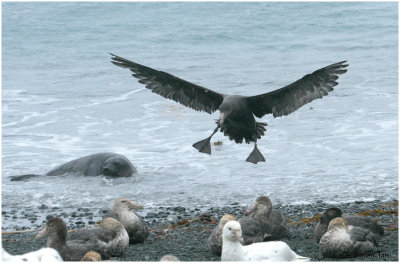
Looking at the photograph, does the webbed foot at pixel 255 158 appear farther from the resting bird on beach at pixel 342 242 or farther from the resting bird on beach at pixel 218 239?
the resting bird on beach at pixel 342 242

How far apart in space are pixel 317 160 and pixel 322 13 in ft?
86.4

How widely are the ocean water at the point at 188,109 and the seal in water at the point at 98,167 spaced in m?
0.22

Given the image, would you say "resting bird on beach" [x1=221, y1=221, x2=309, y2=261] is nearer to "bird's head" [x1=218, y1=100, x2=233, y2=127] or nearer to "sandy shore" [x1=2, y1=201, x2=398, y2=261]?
"sandy shore" [x1=2, y1=201, x2=398, y2=261]

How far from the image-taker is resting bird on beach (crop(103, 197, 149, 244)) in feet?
31.4

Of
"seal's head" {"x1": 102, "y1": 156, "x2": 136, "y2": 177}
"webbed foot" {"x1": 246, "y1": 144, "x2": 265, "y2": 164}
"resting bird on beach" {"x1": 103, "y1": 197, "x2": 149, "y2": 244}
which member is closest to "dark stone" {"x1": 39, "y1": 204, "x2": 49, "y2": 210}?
"seal's head" {"x1": 102, "y1": 156, "x2": 136, "y2": 177}

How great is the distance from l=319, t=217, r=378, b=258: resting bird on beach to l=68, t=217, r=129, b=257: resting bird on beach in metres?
2.07

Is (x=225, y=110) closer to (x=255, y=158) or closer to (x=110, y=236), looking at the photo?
(x=255, y=158)

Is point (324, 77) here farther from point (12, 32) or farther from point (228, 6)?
point (228, 6)

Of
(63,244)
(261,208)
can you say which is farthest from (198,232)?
(63,244)

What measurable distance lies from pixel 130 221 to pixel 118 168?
4.65 metres

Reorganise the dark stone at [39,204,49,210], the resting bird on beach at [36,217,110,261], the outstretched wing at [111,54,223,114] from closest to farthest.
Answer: the resting bird on beach at [36,217,110,261]
the dark stone at [39,204,49,210]
the outstretched wing at [111,54,223,114]

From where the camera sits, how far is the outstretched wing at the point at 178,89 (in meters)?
12.3

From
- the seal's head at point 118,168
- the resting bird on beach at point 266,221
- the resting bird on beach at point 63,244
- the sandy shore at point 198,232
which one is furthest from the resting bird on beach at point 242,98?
the resting bird on beach at point 63,244

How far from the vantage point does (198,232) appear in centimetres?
1027
